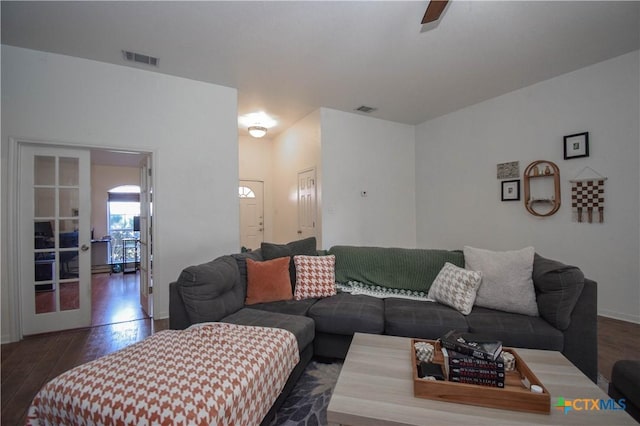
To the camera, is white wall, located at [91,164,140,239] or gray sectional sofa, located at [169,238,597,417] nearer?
gray sectional sofa, located at [169,238,597,417]

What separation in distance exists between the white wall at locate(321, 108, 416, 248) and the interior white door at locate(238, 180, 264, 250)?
225 cm

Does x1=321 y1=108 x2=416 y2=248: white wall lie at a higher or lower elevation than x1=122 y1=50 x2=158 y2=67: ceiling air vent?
lower

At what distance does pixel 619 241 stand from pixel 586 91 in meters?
1.74

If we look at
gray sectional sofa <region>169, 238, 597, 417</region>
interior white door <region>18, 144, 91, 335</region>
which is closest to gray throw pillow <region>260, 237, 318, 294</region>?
gray sectional sofa <region>169, 238, 597, 417</region>

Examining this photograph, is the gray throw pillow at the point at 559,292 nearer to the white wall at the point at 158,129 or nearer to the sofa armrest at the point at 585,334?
the sofa armrest at the point at 585,334

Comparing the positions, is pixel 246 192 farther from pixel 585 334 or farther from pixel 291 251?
pixel 585 334

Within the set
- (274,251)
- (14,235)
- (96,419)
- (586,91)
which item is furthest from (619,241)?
(14,235)

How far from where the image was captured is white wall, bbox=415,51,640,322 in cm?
305

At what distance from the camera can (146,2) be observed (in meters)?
2.22

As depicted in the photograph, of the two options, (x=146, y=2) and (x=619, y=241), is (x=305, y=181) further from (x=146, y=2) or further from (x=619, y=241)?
(x=619, y=241)

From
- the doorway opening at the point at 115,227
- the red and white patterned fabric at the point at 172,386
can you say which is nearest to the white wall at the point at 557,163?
the red and white patterned fabric at the point at 172,386

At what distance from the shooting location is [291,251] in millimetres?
2852

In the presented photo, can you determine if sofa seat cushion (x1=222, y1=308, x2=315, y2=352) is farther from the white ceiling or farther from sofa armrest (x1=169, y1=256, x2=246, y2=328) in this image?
the white ceiling

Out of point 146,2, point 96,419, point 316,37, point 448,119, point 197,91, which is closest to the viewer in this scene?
point 96,419
